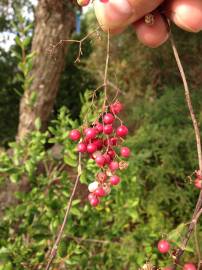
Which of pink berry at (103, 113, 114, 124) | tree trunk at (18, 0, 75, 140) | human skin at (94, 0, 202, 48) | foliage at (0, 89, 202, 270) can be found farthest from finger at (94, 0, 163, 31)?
tree trunk at (18, 0, 75, 140)

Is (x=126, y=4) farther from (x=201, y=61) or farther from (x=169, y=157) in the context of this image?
(x=169, y=157)

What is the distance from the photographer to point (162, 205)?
202cm

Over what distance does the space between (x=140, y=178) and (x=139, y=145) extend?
7.6 inches

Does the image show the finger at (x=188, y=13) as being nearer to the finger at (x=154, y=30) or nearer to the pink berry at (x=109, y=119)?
the finger at (x=154, y=30)

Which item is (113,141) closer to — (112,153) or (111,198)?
(112,153)

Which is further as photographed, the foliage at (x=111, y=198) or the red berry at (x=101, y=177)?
the foliage at (x=111, y=198)

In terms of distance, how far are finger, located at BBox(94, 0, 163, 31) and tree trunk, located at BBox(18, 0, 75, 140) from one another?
114 centimetres

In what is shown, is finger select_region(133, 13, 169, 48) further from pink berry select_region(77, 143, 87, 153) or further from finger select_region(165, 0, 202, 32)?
pink berry select_region(77, 143, 87, 153)

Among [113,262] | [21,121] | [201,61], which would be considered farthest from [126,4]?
[21,121]

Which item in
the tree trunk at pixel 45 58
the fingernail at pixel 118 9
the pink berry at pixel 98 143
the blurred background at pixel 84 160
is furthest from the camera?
the tree trunk at pixel 45 58

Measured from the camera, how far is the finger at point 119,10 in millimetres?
386

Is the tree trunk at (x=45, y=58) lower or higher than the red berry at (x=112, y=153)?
higher

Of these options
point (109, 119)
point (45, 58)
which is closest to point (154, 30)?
point (109, 119)

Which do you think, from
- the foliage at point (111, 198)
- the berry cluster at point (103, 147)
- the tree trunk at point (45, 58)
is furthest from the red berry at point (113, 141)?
the tree trunk at point (45, 58)
